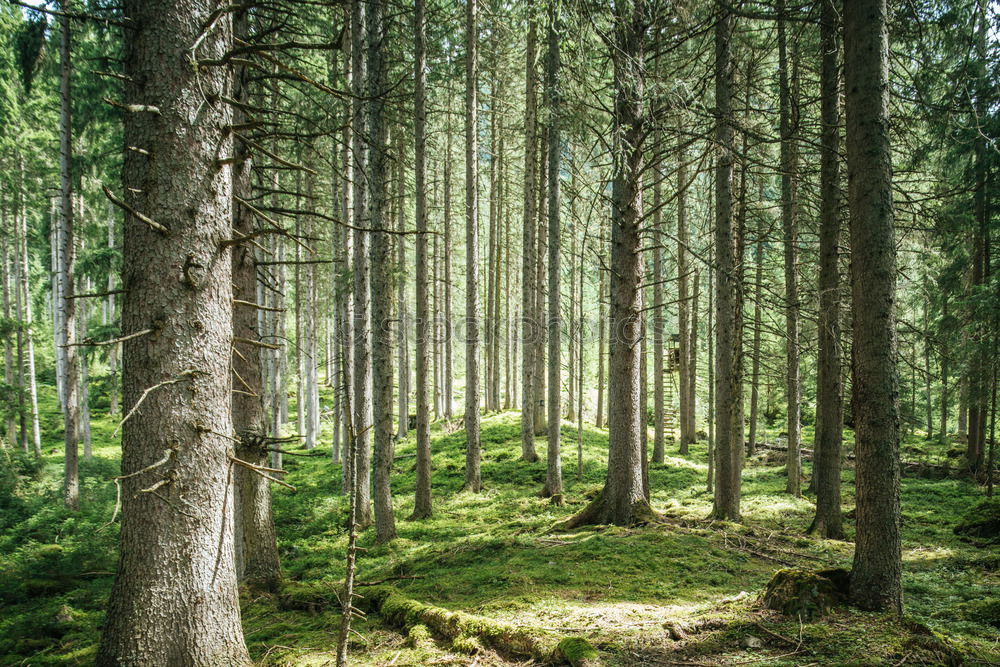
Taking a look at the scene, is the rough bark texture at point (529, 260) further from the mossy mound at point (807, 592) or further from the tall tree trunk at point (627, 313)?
the mossy mound at point (807, 592)

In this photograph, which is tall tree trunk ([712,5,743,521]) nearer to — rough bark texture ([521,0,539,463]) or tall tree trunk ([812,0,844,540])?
tall tree trunk ([812,0,844,540])

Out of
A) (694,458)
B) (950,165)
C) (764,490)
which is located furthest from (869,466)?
(694,458)

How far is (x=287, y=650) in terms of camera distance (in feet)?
13.2

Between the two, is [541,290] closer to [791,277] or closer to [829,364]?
[791,277]

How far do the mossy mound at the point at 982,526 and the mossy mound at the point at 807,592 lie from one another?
19.3 ft

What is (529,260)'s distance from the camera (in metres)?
15.6

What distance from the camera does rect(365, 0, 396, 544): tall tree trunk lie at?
8.57 meters

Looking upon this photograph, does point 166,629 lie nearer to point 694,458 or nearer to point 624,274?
point 624,274

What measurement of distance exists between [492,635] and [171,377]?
2.99 m

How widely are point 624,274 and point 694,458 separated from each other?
1351 cm

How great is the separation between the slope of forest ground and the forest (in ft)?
0.18

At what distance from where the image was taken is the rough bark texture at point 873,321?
404 cm

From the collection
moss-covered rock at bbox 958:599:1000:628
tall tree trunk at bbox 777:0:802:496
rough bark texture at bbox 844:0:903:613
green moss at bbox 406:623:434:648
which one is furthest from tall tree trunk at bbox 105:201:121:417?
moss-covered rock at bbox 958:599:1000:628

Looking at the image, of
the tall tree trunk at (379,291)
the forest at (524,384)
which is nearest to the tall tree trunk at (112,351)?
the forest at (524,384)
